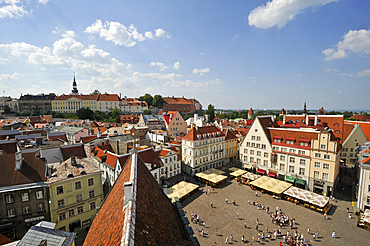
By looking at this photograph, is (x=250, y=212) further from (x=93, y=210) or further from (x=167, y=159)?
(x=93, y=210)

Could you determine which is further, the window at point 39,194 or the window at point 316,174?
the window at point 316,174

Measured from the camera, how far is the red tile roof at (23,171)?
870 inches

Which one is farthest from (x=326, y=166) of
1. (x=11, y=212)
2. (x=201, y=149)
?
(x=11, y=212)

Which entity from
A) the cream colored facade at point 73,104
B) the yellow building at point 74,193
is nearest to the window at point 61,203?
the yellow building at point 74,193

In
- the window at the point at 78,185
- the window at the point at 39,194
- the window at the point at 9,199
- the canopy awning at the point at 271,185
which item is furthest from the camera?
the canopy awning at the point at 271,185

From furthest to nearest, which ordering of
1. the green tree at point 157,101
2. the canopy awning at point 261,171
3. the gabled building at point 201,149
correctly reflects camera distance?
the green tree at point 157,101, the gabled building at point 201,149, the canopy awning at point 261,171

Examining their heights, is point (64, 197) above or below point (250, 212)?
above

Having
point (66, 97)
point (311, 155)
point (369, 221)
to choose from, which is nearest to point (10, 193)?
point (369, 221)

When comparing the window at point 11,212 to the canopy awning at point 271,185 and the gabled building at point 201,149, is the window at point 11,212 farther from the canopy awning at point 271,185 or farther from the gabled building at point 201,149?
the canopy awning at point 271,185

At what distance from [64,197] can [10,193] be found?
567 centimetres

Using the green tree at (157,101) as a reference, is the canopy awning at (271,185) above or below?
below

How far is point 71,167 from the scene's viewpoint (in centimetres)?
2600

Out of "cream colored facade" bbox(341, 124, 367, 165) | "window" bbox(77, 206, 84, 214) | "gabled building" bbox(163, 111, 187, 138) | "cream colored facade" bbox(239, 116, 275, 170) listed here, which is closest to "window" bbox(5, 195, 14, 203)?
"window" bbox(77, 206, 84, 214)

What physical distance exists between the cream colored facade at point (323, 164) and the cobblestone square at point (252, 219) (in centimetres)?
369
